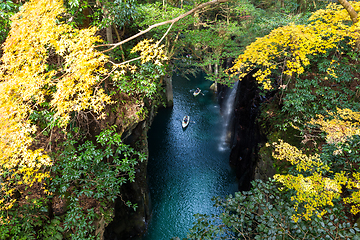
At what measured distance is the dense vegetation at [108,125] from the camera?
4348 millimetres

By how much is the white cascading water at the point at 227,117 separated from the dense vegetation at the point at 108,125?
7.14 meters

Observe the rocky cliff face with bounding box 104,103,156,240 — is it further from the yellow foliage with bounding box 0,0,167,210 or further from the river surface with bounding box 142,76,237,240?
the yellow foliage with bounding box 0,0,167,210

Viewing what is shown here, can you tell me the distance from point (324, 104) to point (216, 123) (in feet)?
38.4

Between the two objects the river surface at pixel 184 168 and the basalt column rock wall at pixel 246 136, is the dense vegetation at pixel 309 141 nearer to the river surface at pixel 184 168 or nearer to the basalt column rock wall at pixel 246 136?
the basalt column rock wall at pixel 246 136

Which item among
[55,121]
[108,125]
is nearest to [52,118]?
[55,121]

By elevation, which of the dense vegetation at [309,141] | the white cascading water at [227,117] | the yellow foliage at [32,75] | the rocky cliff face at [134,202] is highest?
the yellow foliage at [32,75]

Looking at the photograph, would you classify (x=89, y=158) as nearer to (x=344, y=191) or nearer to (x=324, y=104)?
(x=344, y=191)

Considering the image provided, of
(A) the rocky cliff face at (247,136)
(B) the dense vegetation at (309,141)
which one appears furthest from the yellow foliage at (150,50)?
(A) the rocky cliff face at (247,136)

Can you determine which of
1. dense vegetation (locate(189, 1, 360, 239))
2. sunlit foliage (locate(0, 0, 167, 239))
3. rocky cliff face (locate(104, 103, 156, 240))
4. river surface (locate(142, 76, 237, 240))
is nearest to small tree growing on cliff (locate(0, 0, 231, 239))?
sunlit foliage (locate(0, 0, 167, 239))

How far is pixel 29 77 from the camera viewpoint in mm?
4598

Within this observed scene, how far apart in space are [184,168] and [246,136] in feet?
17.2

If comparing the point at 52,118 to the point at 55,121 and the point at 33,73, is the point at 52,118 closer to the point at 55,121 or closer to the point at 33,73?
the point at 55,121

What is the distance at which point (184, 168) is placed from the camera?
1386 centimetres

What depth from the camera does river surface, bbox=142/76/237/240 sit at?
1045 centimetres
